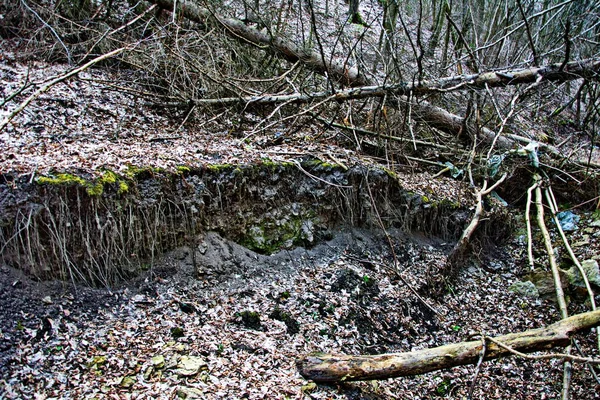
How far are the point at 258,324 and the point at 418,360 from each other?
4.17ft

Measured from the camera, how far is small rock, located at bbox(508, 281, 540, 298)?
4.53 meters

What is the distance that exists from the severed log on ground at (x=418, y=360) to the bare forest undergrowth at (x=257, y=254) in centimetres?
14

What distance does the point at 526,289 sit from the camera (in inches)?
180

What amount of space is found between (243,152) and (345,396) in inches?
96.4

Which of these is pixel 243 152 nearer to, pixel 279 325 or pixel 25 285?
pixel 279 325

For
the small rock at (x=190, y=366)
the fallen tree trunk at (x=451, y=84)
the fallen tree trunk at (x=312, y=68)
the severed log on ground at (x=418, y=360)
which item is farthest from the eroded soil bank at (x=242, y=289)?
the fallen tree trunk at (x=312, y=68)

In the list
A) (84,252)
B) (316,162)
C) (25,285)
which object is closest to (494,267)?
(316,162)

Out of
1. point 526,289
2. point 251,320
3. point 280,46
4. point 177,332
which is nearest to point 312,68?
point 280,46

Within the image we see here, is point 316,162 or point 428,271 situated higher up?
point 316,162

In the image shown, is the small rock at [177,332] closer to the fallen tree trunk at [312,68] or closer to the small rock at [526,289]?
the fallen tree trunk at [312,68]

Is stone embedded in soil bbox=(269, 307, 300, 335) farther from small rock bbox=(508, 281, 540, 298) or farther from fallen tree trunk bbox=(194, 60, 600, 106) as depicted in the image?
small rock bbox=(508, 281, 540, 298)

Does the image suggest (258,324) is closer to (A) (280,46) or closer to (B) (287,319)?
(B) (287,319)

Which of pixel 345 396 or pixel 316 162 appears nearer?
pixel 345 396

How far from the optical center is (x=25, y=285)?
2967 mm
